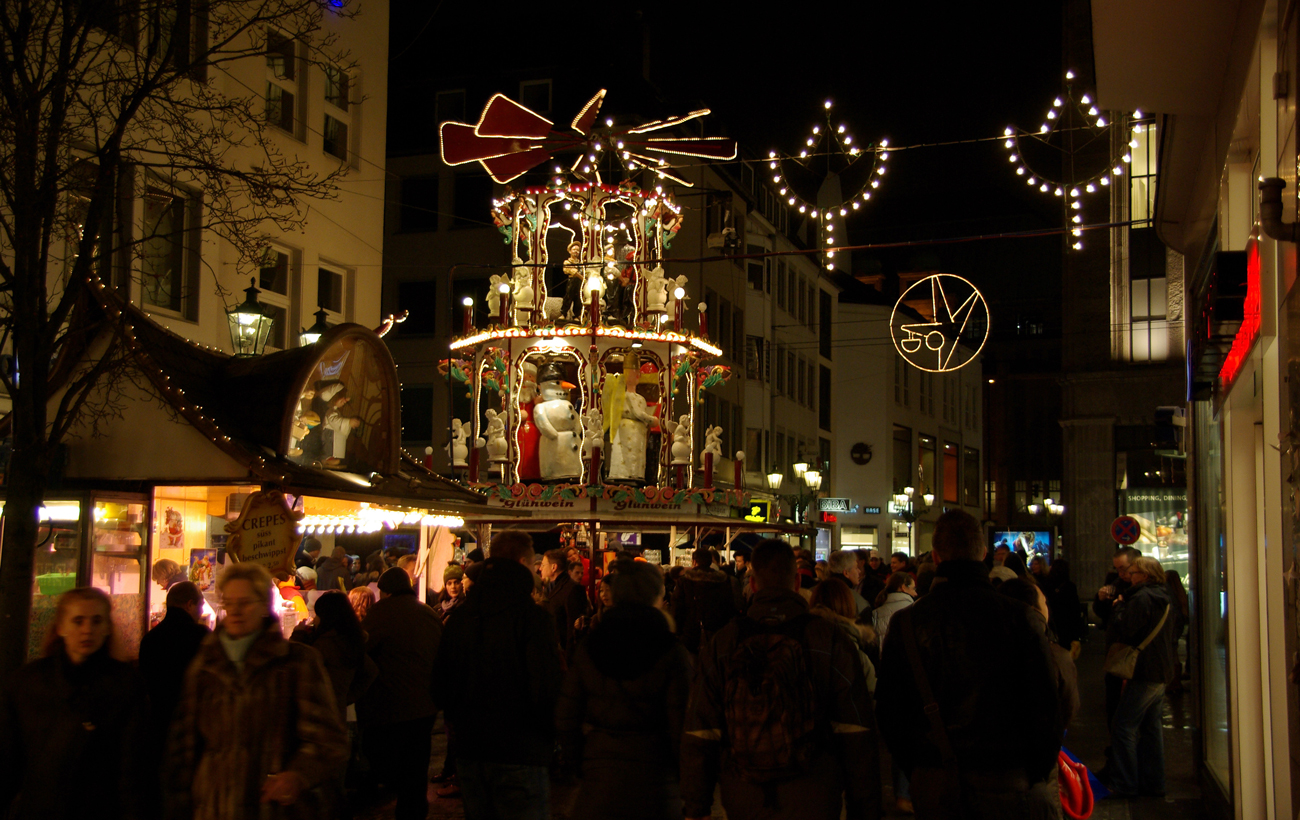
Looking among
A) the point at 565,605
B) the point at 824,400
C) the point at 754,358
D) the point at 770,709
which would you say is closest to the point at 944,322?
the point at 565,605

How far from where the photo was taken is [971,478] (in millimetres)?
64312

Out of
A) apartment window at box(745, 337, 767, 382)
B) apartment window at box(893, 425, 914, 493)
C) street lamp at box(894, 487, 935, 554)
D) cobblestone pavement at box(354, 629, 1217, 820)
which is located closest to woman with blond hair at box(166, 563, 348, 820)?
cobblestone pavement at box(354, 629, 1217, 820)

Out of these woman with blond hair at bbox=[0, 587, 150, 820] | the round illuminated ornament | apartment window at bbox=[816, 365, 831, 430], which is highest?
apartment window at bbox=[816, 365, 831, 430]

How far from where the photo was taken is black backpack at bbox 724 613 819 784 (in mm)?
4926

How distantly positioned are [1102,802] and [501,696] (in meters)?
5.98

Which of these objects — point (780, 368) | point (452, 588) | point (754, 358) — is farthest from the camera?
point (780, 368)

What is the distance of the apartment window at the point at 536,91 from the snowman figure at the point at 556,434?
16.6m

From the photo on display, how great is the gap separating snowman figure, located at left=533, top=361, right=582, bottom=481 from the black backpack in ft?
51.2

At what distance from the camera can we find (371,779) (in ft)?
32.4

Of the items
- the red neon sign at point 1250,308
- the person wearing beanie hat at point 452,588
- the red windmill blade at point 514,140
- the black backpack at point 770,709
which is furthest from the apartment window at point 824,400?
the black backpack at point 770,709

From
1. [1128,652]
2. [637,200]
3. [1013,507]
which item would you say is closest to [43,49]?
[1128,652]

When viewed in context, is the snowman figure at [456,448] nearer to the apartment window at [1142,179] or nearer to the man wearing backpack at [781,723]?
the apartment window at [1142,179]

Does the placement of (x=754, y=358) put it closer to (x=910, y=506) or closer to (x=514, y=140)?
(x=910, y=506)

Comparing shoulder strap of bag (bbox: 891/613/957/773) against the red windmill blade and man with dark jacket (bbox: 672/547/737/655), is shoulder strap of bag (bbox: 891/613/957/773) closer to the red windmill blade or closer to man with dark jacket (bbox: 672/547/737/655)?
man with dark jacket (bbox: 672/547/737/655)
